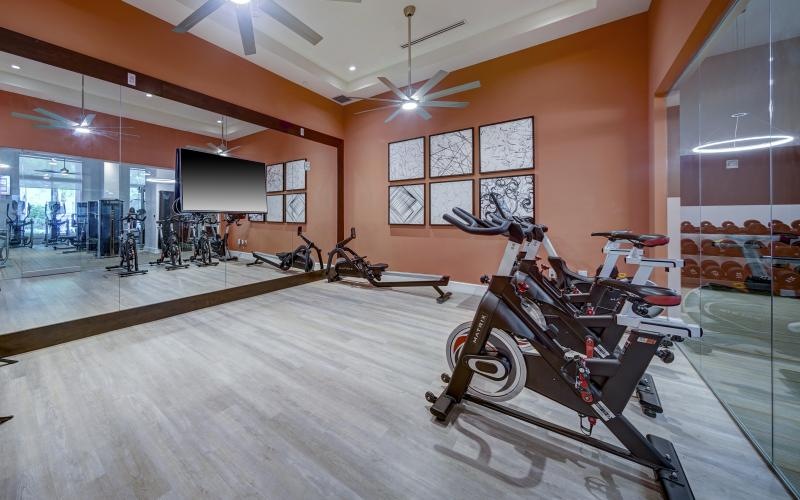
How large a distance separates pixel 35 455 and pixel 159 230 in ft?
9.91

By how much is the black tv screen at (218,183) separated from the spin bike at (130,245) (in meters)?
0.58

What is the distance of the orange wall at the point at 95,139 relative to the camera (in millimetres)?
2768

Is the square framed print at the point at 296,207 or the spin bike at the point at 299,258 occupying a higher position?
the square framed print at the point at 296,207

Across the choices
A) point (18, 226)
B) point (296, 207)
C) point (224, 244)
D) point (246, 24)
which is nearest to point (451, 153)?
point (296, 207)

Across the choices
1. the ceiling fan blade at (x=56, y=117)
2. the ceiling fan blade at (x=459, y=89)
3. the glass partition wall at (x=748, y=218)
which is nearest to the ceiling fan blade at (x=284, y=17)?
the ceiling fan blade at (x=459, y=89)

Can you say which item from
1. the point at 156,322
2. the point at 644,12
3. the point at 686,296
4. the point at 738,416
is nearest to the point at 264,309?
the point at 156,322

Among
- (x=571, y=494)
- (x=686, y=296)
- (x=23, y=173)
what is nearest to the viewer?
(x=571, y=494)

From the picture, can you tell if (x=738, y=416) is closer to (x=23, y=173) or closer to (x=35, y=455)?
(x=35, y=455)

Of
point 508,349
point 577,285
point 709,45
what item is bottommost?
point 508,349

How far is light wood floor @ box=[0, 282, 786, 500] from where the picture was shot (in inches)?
55.4

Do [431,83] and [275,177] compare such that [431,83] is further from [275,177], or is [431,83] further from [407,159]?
[275,177]

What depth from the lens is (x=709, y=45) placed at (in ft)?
8.12

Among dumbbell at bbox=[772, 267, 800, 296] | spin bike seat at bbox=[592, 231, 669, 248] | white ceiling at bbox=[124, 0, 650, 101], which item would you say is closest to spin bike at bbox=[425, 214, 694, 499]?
spin bike seat at bbox=[592, 231, 669, 248]

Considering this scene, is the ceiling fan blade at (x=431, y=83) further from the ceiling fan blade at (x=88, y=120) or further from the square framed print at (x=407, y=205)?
the ceiling fan blade at (x=88, y=120)
